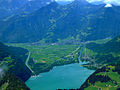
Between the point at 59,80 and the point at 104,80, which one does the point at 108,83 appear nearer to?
the point at 104,80

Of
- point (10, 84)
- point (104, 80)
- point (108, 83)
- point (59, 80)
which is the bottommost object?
point (59, 80)

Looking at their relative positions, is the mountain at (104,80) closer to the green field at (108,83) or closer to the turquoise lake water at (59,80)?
the green field at (108,83)

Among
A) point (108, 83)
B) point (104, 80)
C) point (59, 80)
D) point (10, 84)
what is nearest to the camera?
point (10, 84)

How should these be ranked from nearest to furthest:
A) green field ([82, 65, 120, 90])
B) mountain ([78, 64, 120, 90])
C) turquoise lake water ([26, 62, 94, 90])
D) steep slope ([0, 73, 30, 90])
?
steep slope ([0, 73, 30, 90])
green field ([82, 65, 120, 90])
mountain ([78, 64, 120, 90])
turquoise lake water ([26, 62, 94, 90])

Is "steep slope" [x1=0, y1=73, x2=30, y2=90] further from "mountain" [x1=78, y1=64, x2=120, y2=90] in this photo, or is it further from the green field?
the green field

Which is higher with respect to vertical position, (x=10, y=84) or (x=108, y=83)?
(x=10, y=84)

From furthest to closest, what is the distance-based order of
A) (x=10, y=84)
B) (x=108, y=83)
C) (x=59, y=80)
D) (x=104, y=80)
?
(x=59, y=80), (x=104, y=80), (x=108, y=83), (x=10, y=84)

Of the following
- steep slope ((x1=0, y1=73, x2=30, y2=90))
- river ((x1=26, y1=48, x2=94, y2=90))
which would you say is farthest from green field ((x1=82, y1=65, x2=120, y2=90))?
steep slope ((x1=0, y1=73, x2=30, y2=90))

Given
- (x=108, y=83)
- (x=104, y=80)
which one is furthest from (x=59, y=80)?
(x=108, y=83)

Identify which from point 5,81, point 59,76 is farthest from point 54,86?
point 5,81
